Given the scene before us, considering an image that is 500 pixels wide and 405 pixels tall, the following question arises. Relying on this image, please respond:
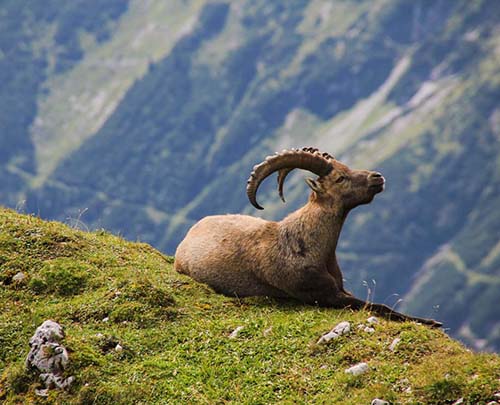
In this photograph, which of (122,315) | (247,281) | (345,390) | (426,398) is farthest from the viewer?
(247,281)

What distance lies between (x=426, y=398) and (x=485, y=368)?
1161mm

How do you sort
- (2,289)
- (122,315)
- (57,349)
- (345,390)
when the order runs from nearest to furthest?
(345,390) < (57,349) < (122,315) < (2,289)

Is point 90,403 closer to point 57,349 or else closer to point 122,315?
point 57,349

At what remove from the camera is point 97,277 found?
67.4ft

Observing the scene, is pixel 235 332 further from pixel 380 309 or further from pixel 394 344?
pixel 380 309

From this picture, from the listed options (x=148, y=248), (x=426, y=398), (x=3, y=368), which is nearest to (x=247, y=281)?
(x=148, y=248)

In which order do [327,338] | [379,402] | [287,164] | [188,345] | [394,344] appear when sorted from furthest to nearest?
[287,164] < [188,345] < [327,338] < [394,344] < [379,402]

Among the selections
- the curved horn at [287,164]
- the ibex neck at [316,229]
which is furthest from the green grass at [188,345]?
the curved horn at [287,164]

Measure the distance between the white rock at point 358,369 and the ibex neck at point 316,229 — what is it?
6535 millimetres

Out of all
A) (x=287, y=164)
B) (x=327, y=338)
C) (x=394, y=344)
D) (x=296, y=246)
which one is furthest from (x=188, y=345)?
(x=287, y=164)

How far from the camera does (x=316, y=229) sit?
22359 mm

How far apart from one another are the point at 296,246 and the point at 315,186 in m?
1.73

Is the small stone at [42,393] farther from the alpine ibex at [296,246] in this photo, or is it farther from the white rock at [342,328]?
the alpine ibex at [296,246]

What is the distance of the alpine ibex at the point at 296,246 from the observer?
21.7 metres
